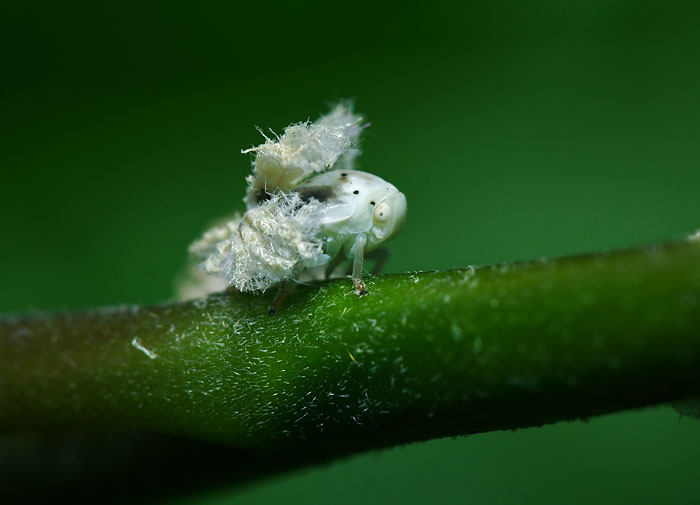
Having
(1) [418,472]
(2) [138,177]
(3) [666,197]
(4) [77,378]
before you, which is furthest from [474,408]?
(2) [138,177]

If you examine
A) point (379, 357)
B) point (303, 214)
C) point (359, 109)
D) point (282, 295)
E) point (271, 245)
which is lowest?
point (379, 357)

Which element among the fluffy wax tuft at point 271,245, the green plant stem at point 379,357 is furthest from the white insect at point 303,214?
the green plant stem at point 379,357

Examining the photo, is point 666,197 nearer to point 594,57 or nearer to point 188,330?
point 594,57

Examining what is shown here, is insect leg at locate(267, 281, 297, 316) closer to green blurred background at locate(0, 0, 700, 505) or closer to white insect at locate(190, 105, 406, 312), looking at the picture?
white insect at locate(190, 105, 406, 312)

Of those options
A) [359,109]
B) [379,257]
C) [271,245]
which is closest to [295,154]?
[271,245]

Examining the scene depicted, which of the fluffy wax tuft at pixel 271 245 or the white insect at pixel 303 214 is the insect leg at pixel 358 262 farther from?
the fluffy wax tuft at pixel 271 245

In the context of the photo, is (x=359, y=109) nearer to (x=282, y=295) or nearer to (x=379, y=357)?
(x=282, y=295)

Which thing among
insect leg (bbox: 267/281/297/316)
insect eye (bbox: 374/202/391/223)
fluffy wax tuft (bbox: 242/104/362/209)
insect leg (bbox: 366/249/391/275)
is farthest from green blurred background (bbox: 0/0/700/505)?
insect leg (bbox: 267/281/297/316)
